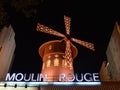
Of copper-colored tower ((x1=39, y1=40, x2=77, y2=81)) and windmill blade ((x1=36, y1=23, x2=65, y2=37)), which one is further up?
windmill blade ((x1=36, y1=23, x2=65, y2=37))

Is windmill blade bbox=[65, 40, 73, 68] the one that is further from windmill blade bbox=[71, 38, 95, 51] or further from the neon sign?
the neon sign

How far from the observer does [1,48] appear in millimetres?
11914

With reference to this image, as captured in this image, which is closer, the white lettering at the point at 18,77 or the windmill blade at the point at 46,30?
the white lettering at the point at 18,77

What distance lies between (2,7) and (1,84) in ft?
14.0

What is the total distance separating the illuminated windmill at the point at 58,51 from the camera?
755 inches

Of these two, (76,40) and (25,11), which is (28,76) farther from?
(76,40)

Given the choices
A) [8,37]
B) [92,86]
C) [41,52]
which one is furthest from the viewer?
[41,52]

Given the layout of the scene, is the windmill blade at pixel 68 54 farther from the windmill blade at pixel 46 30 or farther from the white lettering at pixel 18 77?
the white lettering at pixel 18 77

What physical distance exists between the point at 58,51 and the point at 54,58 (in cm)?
90

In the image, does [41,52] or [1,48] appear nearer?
Answer: [1,48]

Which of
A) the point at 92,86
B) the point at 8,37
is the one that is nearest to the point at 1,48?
the point at 8,37

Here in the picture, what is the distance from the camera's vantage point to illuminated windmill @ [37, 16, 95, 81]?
1917cm

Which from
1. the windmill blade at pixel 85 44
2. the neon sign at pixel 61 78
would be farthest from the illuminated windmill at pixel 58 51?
the neon sign at pixel 61 78

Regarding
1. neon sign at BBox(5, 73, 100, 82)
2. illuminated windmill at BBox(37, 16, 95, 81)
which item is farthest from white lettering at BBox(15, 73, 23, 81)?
illuminated windmill at BBox(37, 16, 95, 81)
